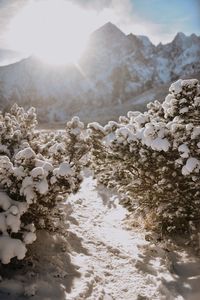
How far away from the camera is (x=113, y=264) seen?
696 cm

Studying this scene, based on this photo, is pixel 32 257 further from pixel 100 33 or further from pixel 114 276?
pixel 100 33

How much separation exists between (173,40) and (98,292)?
415 ft

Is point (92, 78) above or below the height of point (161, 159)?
above

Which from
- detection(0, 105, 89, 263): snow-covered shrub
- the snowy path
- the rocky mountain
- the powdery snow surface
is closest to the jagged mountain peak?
the rocky mountain

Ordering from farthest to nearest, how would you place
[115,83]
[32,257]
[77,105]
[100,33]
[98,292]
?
1. [100,33]
2. [115,83]
3. [77,105]
4. [32,257]
5. [98,292]

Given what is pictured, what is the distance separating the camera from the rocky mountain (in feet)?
314

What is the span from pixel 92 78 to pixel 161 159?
96.3 meters

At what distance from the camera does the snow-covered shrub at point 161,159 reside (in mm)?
6559

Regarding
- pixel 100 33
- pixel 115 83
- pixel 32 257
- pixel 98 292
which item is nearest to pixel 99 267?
pixel 98 292

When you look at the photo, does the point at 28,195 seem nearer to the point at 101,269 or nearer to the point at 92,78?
the point at 101,269

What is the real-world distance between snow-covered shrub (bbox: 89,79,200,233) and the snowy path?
2.74 feet

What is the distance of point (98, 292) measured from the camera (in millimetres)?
5898

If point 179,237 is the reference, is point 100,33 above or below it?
above

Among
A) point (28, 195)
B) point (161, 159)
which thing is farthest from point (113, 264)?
point (28, 195)
